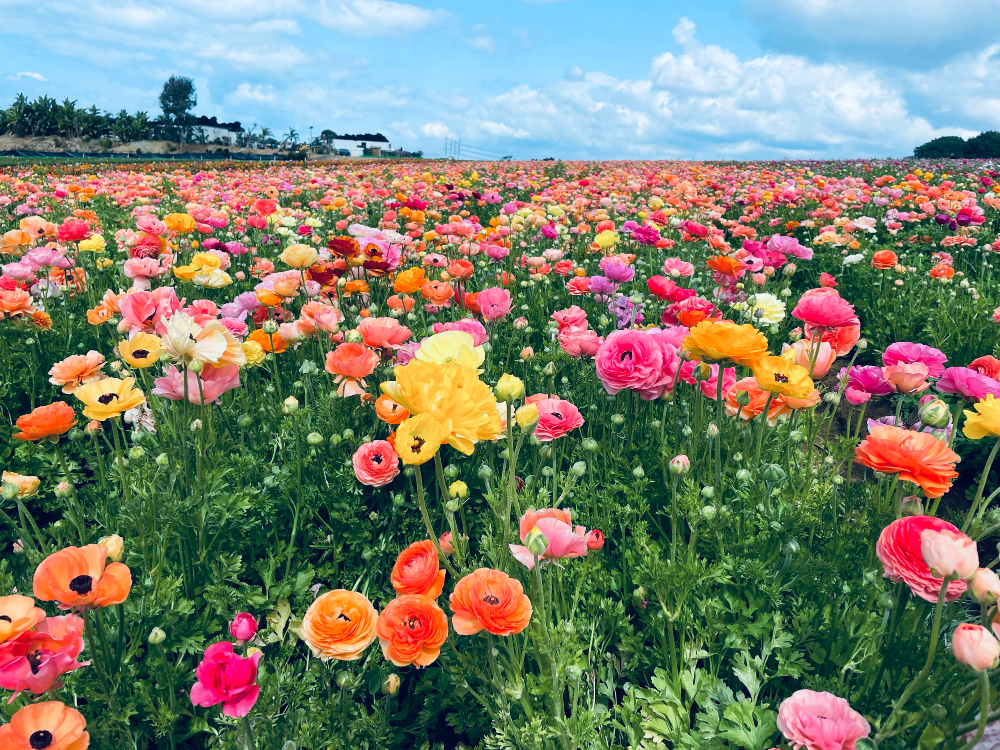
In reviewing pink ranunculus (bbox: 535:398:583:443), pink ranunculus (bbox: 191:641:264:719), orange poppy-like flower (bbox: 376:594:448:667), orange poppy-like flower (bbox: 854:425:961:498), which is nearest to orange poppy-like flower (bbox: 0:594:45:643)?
pink ranunculus (bbox: 191:641:264:719)

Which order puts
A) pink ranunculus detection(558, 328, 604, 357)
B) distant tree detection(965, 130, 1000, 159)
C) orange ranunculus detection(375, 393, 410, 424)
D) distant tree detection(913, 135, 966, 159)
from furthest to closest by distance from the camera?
distant tree detection(913, 135, 966, 159), distant tree detection(965, 130, 1000, 159), pink ranunculus detection(558, 328, 604, 357), orange ranunculus detection(375, 393, 410, 424)

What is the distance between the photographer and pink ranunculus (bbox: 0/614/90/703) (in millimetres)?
1026

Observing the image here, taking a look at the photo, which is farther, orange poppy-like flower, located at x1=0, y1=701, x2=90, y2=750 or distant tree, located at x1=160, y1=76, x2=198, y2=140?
distant tree, located at x1=160, y1=76, x2=198, y2=140

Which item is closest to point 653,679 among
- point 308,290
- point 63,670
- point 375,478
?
point 375,478

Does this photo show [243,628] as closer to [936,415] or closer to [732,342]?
[732,342]

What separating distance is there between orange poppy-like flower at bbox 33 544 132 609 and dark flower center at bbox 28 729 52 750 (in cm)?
22

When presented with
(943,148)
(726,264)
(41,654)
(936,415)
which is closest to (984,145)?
(943,148)

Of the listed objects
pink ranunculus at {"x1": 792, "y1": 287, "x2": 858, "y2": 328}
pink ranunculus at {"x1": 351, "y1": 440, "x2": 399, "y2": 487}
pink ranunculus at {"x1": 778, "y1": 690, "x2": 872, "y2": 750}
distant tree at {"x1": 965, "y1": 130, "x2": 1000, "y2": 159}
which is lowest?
pink ranunculus at {"x1": 778, "y1": 690, "x2": 872, "y2": 750}

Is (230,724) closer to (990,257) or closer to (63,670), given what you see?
(63,670)

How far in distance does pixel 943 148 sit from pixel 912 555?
3468cm

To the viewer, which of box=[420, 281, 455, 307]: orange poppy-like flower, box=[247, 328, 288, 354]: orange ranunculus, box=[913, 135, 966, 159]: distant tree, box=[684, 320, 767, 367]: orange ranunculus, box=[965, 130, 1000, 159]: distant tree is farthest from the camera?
box=[913, 135, 966, 159]: distant tree

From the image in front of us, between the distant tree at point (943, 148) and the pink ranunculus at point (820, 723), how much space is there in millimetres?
32307

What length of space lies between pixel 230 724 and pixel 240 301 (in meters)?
1.85

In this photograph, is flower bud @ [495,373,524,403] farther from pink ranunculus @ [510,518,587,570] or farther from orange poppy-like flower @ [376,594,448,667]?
orange poppy-like flower @ [376,594,448,667]
